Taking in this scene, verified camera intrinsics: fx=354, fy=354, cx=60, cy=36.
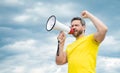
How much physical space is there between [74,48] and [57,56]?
493 mm

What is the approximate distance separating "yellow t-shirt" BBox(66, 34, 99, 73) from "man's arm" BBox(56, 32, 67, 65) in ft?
0.56

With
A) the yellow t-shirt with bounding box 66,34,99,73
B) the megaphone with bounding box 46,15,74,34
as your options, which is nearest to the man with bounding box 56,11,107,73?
the yellow t-shirt with bounding box 66,34,99,73

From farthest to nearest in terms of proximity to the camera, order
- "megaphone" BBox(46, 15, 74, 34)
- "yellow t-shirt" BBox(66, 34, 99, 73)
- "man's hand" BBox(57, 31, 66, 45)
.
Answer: "megaphone" BBox(46, 15, 74, 34) < "man's hand" BBox(57, 31, 66, 45) < "yellow t-shirt" BBox(66, 34, 99, 73)

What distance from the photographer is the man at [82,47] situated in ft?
21.6

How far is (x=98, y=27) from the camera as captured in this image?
6609 mm

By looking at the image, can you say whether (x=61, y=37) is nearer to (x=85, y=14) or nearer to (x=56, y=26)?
(x=56, y=26)

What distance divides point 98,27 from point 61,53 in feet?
3.28

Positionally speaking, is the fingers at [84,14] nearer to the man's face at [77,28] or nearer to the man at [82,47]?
the man at [82,47]

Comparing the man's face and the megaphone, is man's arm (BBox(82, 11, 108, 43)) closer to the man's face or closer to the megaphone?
the man's face

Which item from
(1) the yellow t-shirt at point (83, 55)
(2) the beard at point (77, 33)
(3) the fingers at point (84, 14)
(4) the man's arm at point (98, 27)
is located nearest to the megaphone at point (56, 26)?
(2) the beard at point (77, 33)

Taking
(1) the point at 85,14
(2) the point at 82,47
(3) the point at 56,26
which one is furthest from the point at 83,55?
(3) the point at 56,26

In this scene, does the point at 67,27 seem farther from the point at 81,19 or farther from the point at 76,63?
the point at 76,63

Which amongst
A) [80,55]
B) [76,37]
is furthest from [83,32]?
[80,55]

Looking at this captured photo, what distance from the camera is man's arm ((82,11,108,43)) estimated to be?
21.6 feet
